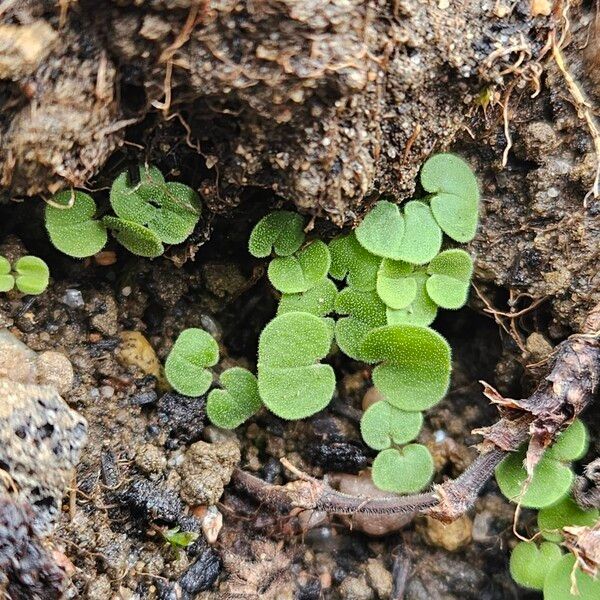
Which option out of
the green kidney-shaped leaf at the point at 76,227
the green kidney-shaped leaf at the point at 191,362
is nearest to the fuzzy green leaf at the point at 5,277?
the green kidney-shaped leaf at the point at 76,227

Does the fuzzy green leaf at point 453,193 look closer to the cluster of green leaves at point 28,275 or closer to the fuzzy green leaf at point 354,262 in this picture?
the fuzzy green leaf at point 354,262

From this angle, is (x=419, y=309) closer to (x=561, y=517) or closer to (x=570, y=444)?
(x=570, y=444)

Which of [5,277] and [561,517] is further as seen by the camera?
[561,517]

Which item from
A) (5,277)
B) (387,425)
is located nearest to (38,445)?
(5,277)

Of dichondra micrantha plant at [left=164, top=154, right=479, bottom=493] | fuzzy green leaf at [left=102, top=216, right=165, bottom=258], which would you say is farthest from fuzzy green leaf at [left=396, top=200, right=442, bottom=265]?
fuzzy green leaf at [left=102, top=216, right=165, bottom=258]

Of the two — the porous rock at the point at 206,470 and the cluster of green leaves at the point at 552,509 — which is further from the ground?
the porous rock at the point at 206,470

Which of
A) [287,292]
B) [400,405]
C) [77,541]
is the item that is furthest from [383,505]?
[77,541]

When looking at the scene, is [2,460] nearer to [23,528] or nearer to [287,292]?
[23,528]
